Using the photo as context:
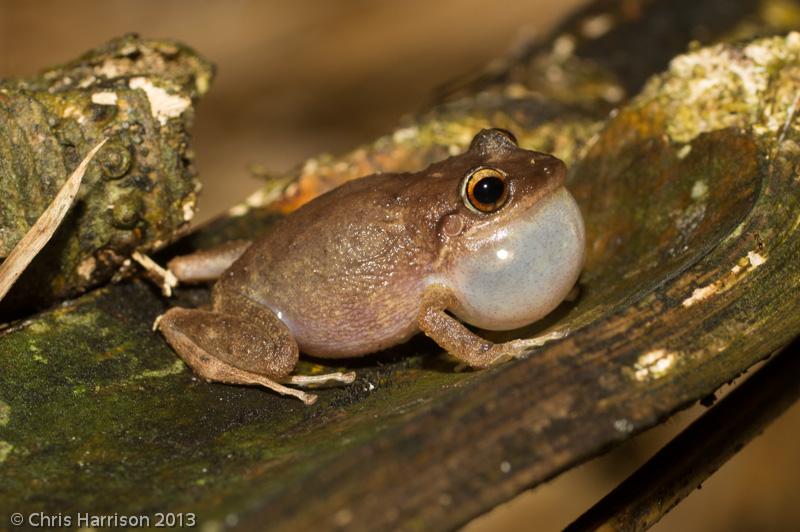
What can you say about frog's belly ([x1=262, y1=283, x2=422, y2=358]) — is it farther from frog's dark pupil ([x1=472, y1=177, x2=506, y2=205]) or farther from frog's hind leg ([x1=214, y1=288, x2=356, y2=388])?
frog's dark pupil ([x1=472, y1=177, x2=506, y2=205])

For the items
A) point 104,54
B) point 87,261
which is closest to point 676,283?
point 87,261

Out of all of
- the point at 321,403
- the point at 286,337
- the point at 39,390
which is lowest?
the point at 321,403

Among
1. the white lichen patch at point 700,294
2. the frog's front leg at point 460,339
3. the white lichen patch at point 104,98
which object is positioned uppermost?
the white lichen patch at point 104,98

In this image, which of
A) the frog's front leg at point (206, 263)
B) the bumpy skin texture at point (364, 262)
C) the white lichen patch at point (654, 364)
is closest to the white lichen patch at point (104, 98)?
the frog's front leg at point (206, 263)

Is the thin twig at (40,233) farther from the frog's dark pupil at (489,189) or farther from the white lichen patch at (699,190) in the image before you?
the white lichen patch at (699,190)

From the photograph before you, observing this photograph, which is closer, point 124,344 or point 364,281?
point 124,344

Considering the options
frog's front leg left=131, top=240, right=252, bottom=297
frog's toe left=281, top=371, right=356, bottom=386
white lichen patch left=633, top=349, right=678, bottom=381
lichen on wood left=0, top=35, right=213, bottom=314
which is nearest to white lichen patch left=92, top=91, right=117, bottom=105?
lichen on wood left=0, top=35, right=213, bottom=314

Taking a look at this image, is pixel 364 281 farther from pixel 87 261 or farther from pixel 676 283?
pixel 676 283
